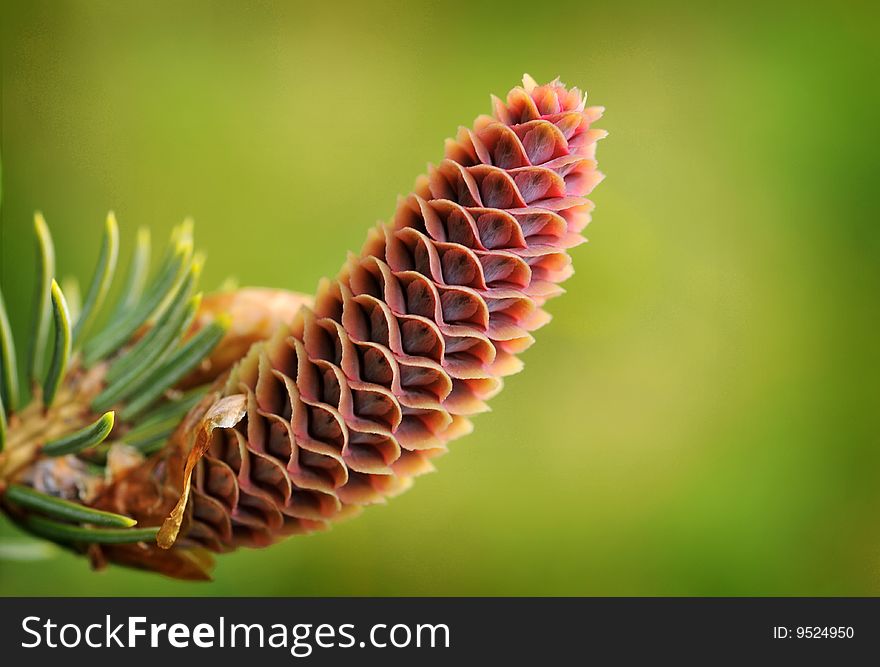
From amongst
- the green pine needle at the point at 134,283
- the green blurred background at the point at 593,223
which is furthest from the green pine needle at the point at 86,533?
the green blurred background at the point at 593,223

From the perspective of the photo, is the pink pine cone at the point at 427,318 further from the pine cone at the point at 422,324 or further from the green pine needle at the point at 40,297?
the green pine needle at the point at 40,297

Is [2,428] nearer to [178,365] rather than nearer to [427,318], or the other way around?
[178,365]

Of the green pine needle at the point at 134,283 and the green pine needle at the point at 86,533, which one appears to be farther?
the green pine needle at the point at 134,283

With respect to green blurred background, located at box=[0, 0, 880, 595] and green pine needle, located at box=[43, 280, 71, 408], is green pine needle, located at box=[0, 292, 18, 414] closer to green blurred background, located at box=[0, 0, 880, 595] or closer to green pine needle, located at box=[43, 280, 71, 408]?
green pine needle, located at box=[43, 280, 71, 408]

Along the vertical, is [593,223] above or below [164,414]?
above

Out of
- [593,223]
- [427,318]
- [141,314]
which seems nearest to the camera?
[427,318]

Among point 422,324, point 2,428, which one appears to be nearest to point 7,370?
point 2,428
